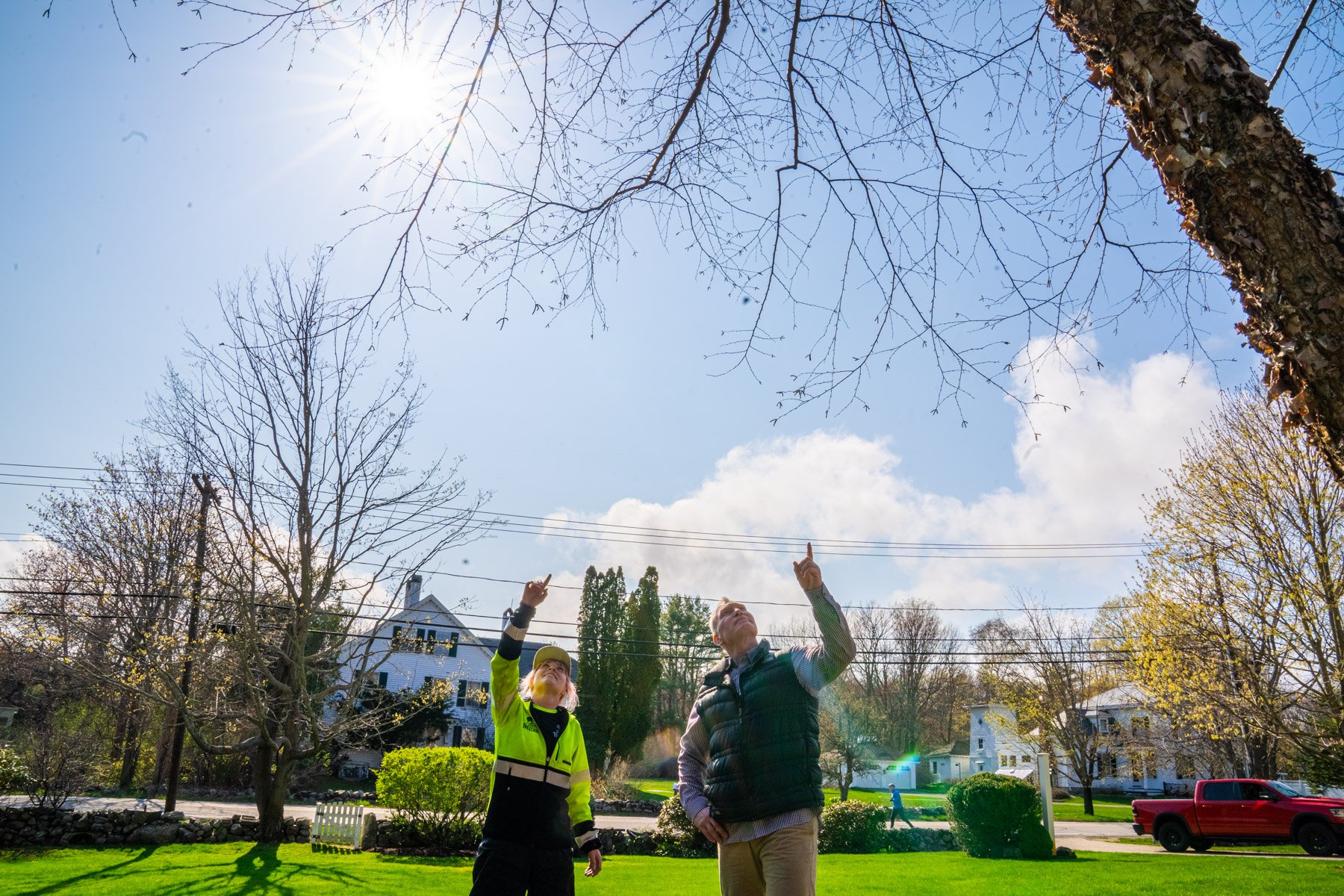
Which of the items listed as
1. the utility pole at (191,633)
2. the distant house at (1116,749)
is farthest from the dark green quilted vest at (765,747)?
the distant house at (1116,749)

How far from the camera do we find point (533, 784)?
3838mm

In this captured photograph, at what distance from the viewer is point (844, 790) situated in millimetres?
30328

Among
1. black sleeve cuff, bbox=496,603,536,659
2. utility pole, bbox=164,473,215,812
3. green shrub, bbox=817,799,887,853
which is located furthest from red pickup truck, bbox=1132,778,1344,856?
utility pole, bbox=164,473,215,812

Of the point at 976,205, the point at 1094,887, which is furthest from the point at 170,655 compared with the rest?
the point at 976,205

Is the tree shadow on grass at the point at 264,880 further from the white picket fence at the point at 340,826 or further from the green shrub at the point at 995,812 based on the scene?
the green shrub at the point at 995,812

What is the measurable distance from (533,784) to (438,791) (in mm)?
10223

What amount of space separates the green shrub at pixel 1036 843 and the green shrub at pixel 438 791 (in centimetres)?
958

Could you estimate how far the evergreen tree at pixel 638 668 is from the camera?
34.0 m

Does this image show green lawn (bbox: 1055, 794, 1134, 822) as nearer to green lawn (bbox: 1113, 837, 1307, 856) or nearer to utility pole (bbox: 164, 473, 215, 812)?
green lawn (bbox: 1113, 837, 1307, 856)

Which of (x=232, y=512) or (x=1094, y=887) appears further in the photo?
(x=232, y=512)

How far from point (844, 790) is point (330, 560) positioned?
939 inches

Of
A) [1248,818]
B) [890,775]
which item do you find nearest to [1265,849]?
[1248,818]

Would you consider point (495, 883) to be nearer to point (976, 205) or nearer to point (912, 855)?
point (976, 205)

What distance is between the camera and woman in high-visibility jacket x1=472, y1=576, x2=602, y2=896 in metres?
3.67
